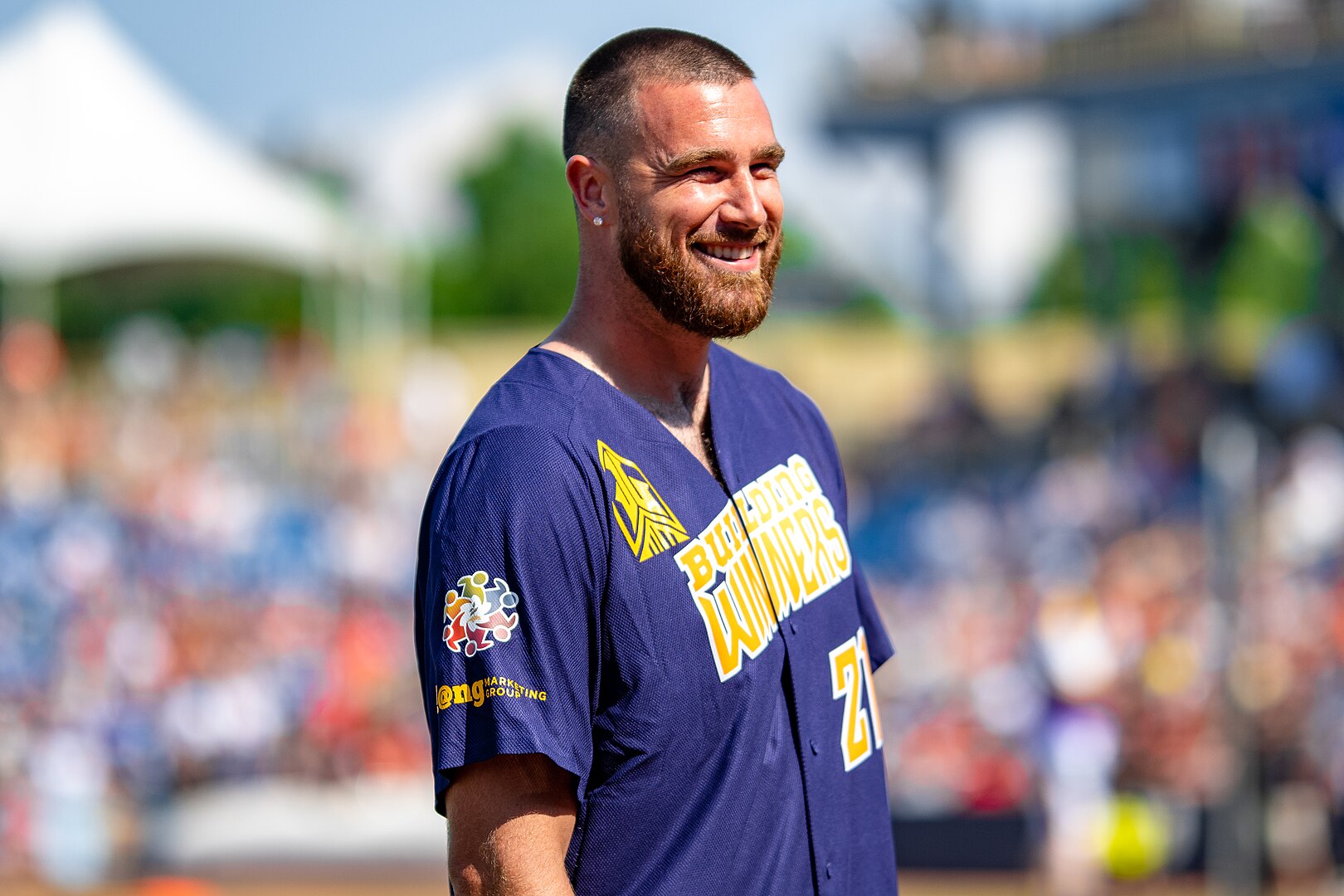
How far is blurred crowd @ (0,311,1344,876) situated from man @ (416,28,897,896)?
242 inches

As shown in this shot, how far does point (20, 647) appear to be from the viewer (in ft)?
50.1

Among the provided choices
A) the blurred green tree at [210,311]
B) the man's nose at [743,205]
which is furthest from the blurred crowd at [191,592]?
the blurred green tree at [210,311]

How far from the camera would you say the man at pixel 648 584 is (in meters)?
1.98

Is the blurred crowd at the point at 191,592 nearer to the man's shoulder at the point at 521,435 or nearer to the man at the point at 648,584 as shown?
the man at the point at 648,584

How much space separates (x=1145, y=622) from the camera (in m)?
12.6

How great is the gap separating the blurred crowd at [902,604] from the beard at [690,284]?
6.27 m

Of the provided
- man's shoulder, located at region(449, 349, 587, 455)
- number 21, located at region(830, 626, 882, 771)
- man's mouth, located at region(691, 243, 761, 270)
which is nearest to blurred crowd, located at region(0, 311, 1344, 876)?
number 21, located at region(830, 626, 882, 771)

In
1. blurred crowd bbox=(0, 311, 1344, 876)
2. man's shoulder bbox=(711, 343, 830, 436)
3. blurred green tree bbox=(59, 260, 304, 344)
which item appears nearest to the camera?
man's shoulder bbox=(711, 343, 830, 436)

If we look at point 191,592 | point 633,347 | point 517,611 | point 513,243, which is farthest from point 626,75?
point 513,243

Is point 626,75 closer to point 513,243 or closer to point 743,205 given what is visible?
point 743,205

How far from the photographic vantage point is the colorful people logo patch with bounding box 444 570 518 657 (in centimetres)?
197

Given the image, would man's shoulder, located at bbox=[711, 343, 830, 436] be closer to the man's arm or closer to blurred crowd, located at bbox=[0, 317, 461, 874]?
the man's arm

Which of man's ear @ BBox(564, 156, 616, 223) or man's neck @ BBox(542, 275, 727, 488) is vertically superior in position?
man's ear @ BBox(564, 156, 616, 223)

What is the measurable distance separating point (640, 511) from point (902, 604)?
561 inches
